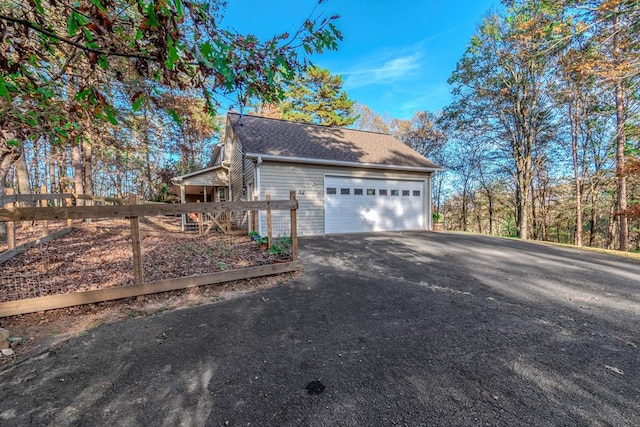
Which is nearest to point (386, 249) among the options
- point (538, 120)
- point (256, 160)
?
point (256, 160)

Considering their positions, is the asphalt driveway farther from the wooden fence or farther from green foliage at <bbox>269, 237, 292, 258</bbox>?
green foliage at <bbox>269, 237, 292, 258</bbox>

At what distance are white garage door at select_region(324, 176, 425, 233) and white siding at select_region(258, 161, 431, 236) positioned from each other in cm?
25

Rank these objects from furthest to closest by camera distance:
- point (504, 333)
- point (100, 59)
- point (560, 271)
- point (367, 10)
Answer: point (367, 10) < point (560, 271) < point (504, 333) < point (100, 59)

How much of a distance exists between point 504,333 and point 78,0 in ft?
15.6

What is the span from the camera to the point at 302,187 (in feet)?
29.4

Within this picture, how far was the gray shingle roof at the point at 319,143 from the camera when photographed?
29.3 ft

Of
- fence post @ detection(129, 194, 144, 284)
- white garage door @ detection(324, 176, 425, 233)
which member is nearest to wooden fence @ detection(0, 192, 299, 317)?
fence post @ detection(129, 194, 144, 284)

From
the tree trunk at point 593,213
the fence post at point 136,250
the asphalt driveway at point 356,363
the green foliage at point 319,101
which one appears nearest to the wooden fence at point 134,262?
the fence post at point 136,250

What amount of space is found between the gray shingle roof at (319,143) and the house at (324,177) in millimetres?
35

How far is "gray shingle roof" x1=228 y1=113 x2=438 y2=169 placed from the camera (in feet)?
29.3

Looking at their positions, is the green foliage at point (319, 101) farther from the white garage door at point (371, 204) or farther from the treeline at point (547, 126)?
the white garage door at point (371, 204)

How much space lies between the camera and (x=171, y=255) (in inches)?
228

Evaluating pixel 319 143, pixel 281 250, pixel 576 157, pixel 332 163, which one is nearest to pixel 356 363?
pixel 281 250

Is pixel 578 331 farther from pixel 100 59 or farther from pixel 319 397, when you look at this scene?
pixel 100 59
